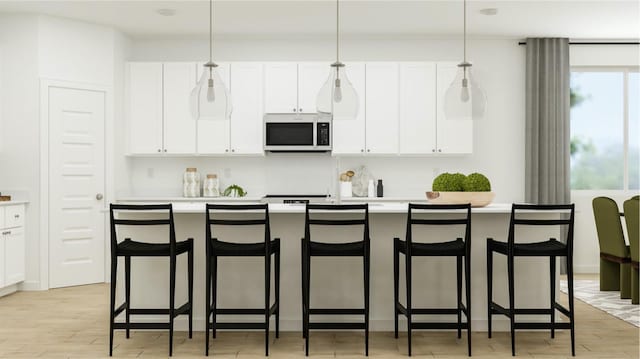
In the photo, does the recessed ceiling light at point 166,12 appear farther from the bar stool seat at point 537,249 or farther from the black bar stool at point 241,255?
the bar stool seat at point 537,249

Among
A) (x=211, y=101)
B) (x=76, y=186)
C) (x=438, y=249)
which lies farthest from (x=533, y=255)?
(x=76, y=186)

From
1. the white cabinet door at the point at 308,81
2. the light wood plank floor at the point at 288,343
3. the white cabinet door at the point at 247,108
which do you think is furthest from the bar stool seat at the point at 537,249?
the white cabinet door at the point at 247,108

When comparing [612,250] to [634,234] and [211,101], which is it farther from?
[211,101]

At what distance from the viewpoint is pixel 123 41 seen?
7.21 metres

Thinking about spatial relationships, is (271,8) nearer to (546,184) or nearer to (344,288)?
(344,288)

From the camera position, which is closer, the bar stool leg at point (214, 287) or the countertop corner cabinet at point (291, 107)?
the bar stool leg at point (214, 287)

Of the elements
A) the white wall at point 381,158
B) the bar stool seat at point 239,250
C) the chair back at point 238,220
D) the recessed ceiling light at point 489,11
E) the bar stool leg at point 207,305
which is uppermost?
the recessed ceiling light at point 489,11

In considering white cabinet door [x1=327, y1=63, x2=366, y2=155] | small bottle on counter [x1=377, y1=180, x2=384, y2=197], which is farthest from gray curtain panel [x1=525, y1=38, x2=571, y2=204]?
white cabinet door [x1=327, y1=63, x2=366, y2=155]

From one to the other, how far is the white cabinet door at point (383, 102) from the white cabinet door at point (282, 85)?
85 cm

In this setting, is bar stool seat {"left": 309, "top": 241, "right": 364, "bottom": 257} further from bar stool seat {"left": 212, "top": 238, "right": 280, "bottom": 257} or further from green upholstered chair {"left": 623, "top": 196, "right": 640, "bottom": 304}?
green upholstered chair {"left": 623, "top": 196, "right": 640, "bottom": 304}

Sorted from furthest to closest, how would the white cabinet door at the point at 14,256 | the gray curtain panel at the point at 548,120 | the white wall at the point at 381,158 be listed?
the white wall at the point at 381,158
the gray curtain panel at the point at 548,120
the white cabinet door at the point at 14,256

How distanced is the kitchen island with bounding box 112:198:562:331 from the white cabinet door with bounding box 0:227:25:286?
6.24 feet

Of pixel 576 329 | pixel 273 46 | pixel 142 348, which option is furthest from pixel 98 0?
pixel 576 329

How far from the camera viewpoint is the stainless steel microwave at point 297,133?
7.13 meters
